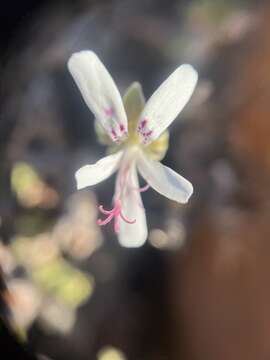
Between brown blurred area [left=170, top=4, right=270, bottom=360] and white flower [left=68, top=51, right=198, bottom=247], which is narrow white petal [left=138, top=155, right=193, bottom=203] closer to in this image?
white flower [left=68, top=51, right=198, bottom=247]

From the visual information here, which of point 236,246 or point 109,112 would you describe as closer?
point 109,112

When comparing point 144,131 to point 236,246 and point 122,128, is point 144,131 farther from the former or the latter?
point 236,246

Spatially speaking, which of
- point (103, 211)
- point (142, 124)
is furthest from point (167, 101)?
point (103, 211)

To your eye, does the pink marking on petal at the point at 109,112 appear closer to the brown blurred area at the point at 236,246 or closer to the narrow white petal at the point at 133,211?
the narrow white petal at the point at 133,211

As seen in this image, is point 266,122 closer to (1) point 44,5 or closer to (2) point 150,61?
(2) point 150,61

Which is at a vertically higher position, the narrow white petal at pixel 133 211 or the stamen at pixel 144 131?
the stamen at pixel 144 131

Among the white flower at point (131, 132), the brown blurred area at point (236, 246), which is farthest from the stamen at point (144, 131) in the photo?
the brown blurred area at point (236, 246)
